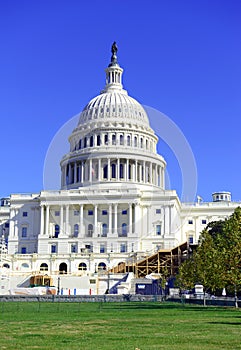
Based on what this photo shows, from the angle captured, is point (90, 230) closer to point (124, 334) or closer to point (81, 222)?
point (81, 222)

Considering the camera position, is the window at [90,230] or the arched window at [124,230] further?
the window at [90,230]

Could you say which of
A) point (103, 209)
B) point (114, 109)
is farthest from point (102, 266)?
point (114, 109)

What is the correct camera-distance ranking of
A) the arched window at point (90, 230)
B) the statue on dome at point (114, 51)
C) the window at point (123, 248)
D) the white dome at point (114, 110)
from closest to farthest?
the window at point (123, 248) < the arched window at point (90, 230) < the white dome at point (114, 110) < the statue on dome at point (114, 51)

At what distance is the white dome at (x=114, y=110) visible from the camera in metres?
156

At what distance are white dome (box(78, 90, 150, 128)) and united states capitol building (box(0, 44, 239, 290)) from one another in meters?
0.28

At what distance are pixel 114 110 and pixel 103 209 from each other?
109 feet

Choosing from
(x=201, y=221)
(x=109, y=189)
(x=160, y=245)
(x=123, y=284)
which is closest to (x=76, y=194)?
(x=109, y=189)

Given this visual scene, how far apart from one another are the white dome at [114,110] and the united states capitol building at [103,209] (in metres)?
0.28

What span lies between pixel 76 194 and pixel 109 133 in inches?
953

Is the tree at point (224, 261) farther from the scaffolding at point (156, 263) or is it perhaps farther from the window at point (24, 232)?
the window at point (24, 232)

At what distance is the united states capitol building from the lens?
378ft

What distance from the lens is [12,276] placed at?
102000 millimetres

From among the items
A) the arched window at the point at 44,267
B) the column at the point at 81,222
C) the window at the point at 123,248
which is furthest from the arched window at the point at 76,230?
the arched window at the point at 44,267

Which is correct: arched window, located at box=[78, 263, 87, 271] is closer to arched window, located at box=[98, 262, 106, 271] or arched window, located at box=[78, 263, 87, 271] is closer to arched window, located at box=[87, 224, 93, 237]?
arched window, located at box=[98, 262, 106, 271]
